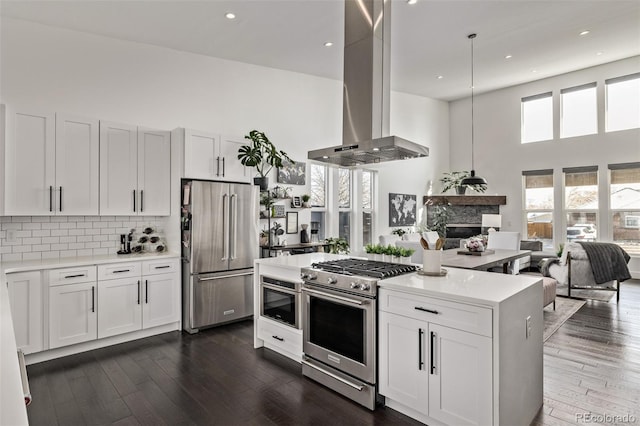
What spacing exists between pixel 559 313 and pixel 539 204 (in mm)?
4264

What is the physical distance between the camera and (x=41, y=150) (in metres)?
3.66

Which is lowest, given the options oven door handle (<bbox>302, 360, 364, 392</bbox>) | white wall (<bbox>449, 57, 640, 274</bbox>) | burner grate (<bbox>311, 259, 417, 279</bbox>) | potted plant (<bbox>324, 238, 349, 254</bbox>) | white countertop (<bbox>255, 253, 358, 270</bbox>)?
oven door handle (<bbox>302, 360, 364, 392</bbox>)

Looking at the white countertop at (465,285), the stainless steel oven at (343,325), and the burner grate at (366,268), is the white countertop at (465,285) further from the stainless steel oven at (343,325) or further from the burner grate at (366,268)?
the stainless steel oven at (343,325)

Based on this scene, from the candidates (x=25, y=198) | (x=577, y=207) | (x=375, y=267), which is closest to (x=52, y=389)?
(x=25, y=198)

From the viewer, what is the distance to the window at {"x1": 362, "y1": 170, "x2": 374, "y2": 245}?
24.7 ft

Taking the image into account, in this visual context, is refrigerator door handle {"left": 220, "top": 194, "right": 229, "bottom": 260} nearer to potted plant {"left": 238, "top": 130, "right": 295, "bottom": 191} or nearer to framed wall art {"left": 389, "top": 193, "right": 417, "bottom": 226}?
potted plant {"left": 238, "top": 130, "right": 295, "bottom": 191}

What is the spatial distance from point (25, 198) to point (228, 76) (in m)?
3.08

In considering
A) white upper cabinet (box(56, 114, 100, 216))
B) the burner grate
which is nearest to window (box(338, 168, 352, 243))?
the burner grate

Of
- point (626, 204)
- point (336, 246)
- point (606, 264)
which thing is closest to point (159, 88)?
Answer: point (336, 246)

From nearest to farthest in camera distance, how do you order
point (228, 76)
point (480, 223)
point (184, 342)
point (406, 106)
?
point (184, 342), point (228, 76), point (406, 106), point (480, 223)

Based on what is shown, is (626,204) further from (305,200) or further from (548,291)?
(305,200)

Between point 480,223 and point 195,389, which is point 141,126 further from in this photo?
point 480,223

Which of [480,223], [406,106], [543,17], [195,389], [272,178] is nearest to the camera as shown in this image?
[195,389]

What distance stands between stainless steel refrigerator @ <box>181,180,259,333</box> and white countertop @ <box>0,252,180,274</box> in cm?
34
